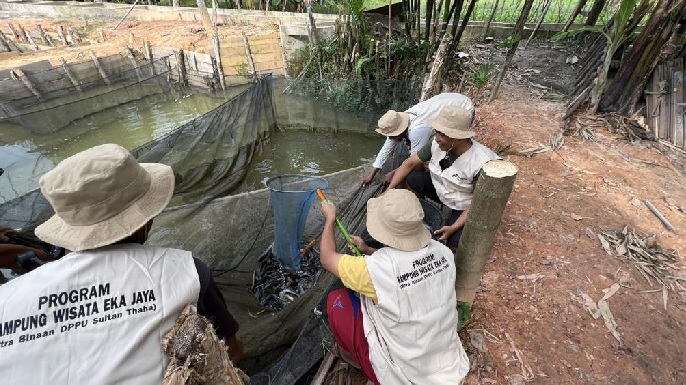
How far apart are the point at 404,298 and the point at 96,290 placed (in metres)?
1.21

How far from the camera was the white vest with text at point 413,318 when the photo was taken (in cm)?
164

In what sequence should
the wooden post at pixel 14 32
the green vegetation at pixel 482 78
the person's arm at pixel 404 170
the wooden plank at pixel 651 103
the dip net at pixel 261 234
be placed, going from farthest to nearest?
the wooden post at pixel 14 32 < the green vegetation at pixel 482 78 < the wooden plank at pixel 651 103 < the person's arm at pixel 404 170 < the dip net at pixel 261 234

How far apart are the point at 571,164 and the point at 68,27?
18.0 metres

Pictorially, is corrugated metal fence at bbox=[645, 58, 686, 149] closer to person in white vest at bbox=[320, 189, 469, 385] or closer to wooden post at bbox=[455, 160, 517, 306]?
wooden post at bbox=[455, 160, 517, 306]

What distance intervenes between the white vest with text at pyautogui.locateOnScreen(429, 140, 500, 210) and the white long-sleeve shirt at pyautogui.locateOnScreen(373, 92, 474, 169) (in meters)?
0.54

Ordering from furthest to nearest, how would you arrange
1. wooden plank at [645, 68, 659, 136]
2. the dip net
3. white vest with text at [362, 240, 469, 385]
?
wooden plank at [645, 68, 659, 136]
the dip net
white vest with text at [362, 240, 469, 385]

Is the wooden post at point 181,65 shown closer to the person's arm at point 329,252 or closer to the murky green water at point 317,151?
the murky green water at point 317,151

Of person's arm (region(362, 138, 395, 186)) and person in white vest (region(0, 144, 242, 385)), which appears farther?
person's arm (region(362, 138, 395, 186))

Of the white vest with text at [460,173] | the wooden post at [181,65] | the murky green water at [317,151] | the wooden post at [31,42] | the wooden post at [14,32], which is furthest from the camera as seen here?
the wooden post at [14,32]

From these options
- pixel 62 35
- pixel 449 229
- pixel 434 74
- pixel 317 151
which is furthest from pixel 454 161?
pixel 62 35

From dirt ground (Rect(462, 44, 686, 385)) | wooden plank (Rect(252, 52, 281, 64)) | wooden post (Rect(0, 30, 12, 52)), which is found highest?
dirt ground (Rect(462, 44, 686, 385))

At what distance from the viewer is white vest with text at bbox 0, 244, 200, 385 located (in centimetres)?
99

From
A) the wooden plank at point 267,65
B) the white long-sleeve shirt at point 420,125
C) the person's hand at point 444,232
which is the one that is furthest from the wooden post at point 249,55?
the person's hand at point 444,232

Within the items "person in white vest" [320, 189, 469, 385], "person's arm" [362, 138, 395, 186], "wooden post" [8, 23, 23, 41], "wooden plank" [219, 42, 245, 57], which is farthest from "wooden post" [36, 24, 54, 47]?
"person in white vest" [320, 189, 469, 385]
